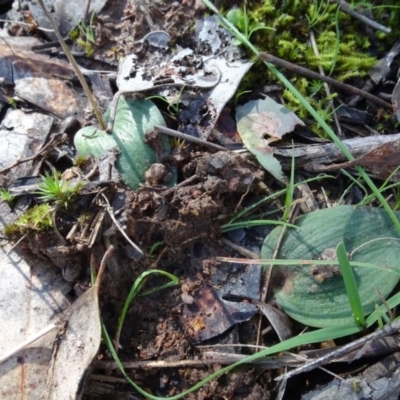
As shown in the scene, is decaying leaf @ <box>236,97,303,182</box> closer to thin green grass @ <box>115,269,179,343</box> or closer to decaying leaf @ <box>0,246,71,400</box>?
thin green grass @ <box>115,269,179,343</box>

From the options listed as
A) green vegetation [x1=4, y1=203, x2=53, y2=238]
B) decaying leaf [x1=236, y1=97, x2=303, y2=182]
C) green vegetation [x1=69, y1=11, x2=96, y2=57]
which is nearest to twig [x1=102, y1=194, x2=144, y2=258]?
green vegetation [x1=4, y1=203, x2=53, y2=238]

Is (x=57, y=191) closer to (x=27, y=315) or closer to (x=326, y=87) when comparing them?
(x=27, y=315)

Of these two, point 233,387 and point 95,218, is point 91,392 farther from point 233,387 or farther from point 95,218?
point 95,218

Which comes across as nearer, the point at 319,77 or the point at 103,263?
the point at 103,263

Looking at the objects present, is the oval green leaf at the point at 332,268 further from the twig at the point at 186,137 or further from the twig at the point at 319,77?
the twig at the point at 319,77

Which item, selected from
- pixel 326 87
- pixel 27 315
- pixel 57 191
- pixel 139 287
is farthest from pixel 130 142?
pixel 326 87

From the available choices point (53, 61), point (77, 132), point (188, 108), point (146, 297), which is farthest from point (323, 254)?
point (53, 61)
